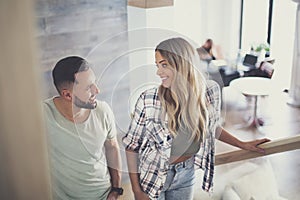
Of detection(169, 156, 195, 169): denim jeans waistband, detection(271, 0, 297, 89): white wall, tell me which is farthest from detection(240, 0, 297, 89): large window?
detection(169, 156, 195, 169): denim jeans waistband

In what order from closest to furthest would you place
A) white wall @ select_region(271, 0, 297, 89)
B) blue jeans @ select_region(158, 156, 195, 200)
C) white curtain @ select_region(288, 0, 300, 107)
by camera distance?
blue jeans @ select_region(158, 156, 195, 200)
white curtain @ select_region(288, 0, 300, 107)
white wall @ select_region(271, 0, 297, 89)

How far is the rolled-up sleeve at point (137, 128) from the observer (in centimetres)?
239

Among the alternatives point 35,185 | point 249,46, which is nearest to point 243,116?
point 249,46

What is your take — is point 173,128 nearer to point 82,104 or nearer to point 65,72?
point 82,104

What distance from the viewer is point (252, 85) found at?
3756 millimetres

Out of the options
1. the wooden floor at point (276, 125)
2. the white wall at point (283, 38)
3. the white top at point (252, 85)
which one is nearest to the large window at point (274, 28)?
the white wall at point (283, 38)

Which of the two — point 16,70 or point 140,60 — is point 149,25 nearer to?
point 140,60

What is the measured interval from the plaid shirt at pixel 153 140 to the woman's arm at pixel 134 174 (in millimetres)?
24

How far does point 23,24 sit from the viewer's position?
0.30 metres

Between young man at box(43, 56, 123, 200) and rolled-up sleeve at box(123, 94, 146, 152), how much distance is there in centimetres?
8

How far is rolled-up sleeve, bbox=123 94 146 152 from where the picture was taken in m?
2.39

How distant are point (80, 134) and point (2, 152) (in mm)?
2039

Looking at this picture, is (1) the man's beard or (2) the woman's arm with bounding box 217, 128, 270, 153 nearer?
(1) the man's beard

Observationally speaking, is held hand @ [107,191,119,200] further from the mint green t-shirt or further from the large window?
the large window
